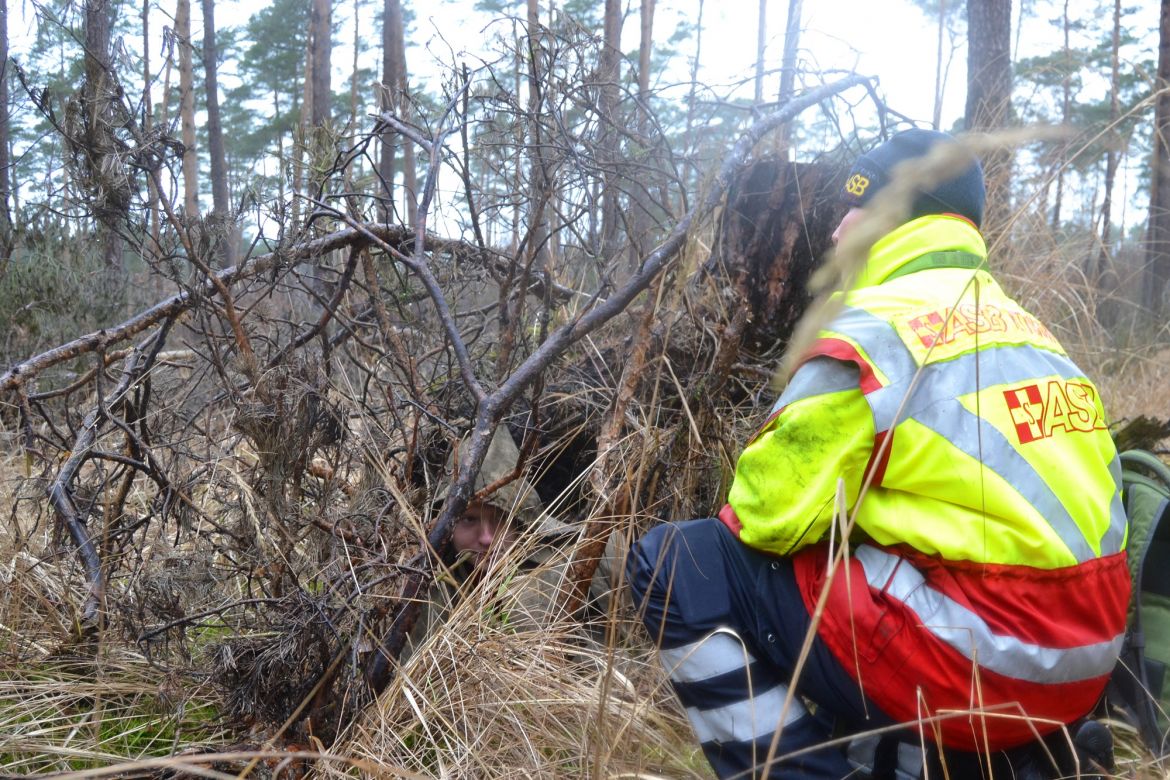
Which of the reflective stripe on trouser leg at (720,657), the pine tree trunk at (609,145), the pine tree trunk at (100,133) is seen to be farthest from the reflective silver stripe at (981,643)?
the pine tree trunk at (100,133)

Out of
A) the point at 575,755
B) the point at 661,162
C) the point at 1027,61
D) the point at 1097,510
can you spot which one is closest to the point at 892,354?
the point at 1097,510

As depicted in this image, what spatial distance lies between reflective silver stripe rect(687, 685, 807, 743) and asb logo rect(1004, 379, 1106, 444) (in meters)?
0.71

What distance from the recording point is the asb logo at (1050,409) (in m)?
1.54

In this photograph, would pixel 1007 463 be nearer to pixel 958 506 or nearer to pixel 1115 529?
pixel 958 506

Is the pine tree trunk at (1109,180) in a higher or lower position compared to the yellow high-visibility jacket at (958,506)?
higher

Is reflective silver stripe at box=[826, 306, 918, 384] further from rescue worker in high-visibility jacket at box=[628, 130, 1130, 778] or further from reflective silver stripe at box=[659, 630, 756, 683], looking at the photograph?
reflective silver stripe at box=[659, 630, 756, 683]

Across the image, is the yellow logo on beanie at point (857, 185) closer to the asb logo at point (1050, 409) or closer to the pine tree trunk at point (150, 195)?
the asb logo at point (1050, 409)

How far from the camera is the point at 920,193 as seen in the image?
5.95 feet

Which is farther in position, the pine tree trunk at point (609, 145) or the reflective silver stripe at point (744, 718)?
the pine tree trunk at point (609, 145)

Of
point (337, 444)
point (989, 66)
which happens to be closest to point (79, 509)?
point (337, 444)

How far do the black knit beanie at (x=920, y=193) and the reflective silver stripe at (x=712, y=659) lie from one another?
0.99 metres

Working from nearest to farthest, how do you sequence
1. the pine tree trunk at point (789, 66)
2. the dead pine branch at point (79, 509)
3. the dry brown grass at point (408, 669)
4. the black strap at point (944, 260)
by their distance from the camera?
1. the black strap at point (944, 260)
2. the dry brown grass at point (408, 669)
3. the dead pine branch at point (79, 509)
4. the pine tree trunk at point (789, 66)

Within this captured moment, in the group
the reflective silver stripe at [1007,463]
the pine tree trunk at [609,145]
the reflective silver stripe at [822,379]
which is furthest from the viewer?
the pine tree trunk at [609,145]

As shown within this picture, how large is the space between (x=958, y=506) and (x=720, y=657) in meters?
0.57
